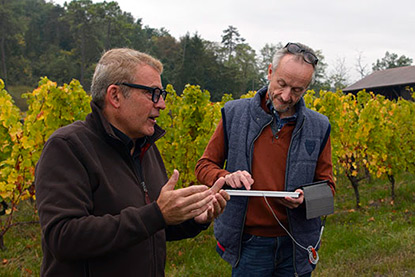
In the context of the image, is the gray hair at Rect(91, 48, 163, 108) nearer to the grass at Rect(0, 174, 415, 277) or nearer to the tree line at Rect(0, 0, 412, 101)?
the grass at Rect(0, 174, 415, 277)

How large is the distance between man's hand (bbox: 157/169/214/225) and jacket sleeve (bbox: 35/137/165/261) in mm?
31

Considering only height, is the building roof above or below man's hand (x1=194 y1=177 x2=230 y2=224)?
above

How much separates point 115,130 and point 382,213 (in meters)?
6.62

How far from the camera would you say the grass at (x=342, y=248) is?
4259mm

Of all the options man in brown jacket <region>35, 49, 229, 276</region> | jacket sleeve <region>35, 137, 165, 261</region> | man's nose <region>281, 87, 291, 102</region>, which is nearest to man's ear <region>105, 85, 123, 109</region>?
man in brown jacket <region>35, 49, 229, 276</region>

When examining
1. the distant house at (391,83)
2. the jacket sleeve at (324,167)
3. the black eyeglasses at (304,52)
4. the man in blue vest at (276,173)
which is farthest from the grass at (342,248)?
the distant house at (391,83)

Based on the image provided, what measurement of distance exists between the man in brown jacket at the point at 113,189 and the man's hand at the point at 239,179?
27 cm

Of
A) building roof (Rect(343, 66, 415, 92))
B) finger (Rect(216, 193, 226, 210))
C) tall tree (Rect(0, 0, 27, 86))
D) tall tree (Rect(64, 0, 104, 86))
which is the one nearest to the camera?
finger (Rect(216, 193, 226, 210))

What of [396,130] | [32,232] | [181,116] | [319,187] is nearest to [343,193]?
[396,130]

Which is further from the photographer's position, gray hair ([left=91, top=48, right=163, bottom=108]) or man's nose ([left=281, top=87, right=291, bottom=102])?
man's nose ([left=281, top=87, right=291, bottom=102])

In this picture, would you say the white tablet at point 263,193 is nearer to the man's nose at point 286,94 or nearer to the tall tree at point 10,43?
the man's nose at point 286,94

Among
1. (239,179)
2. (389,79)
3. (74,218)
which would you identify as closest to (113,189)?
(74,218)

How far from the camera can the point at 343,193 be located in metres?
8.92

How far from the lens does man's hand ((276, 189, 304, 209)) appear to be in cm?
199
